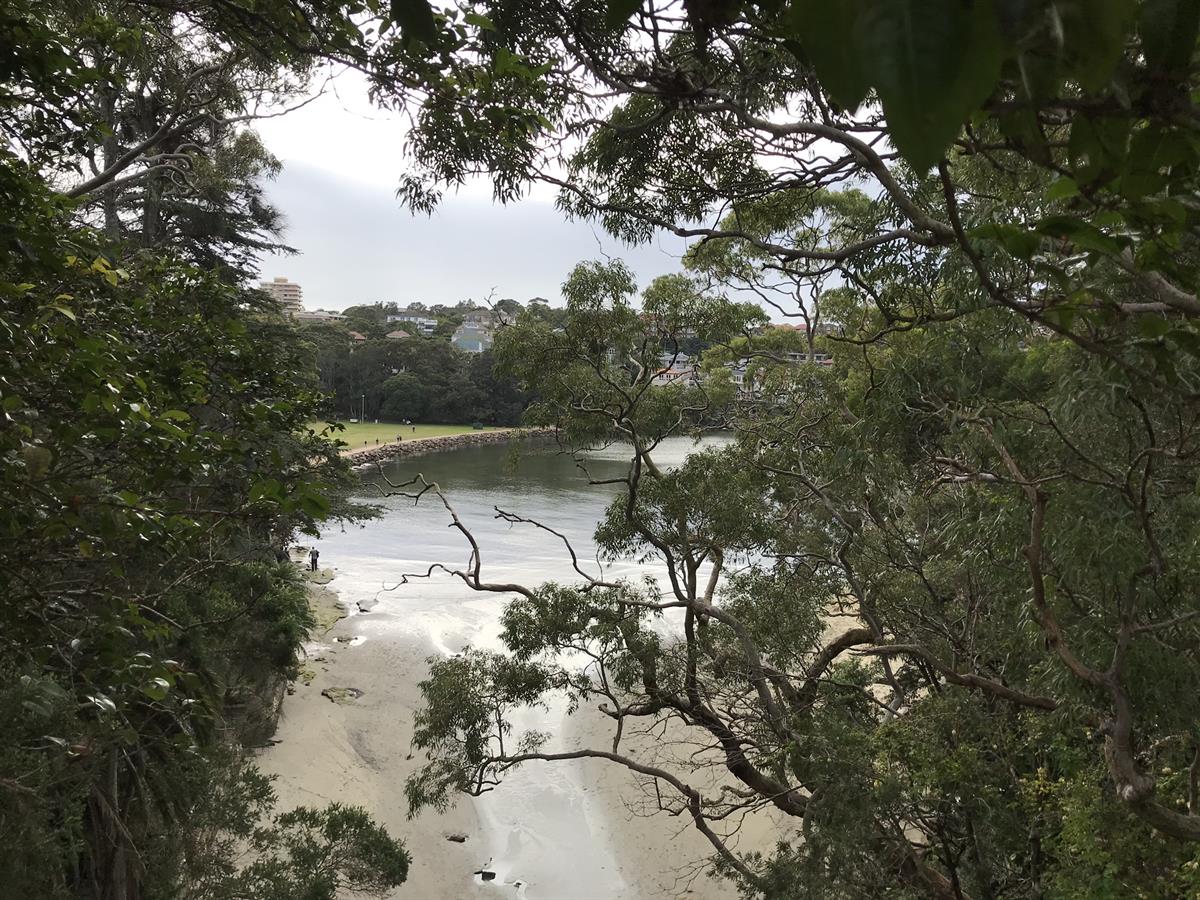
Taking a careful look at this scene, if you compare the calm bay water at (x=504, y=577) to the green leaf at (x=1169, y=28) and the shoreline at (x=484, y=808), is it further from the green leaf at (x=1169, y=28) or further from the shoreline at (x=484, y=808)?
the green leaf at (x=1169, y=28)

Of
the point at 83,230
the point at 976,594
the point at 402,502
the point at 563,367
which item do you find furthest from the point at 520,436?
the point at 402,502

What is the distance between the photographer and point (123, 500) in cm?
154

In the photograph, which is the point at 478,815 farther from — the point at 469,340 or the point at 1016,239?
the point at 469,340

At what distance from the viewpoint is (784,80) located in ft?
10.3

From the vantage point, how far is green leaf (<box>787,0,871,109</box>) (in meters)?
0.29

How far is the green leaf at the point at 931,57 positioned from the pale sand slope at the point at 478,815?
7.38 metres

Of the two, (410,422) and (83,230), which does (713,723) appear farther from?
(410,422)

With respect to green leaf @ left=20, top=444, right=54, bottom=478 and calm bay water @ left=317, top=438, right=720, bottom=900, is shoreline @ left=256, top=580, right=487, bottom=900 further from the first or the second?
green leaf @ left=20, top=444, right=54, bottom=478

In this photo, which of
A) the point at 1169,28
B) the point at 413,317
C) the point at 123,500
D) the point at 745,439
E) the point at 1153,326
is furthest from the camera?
the point at 413,317

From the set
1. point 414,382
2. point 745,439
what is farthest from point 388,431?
point 745,439

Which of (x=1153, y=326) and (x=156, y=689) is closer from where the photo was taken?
(x=1153, y=326)

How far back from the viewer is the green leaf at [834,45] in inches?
11.4

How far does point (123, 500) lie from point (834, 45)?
5.42ft

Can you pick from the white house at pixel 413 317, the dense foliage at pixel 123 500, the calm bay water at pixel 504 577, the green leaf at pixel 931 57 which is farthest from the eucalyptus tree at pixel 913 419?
the white house at pixel 413 317
